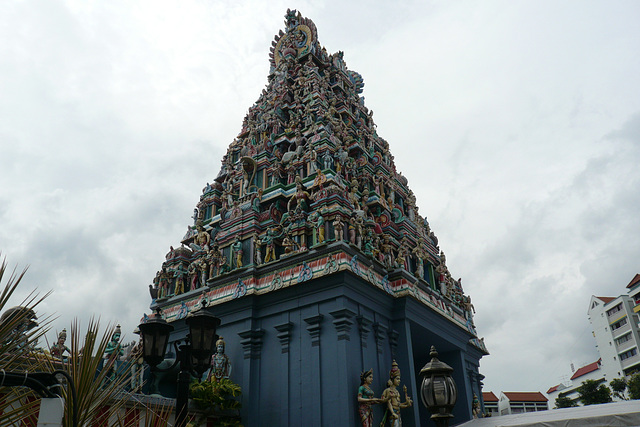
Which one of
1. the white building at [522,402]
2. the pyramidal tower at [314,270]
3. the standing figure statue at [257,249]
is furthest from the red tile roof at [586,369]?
the standing figure statue at [257,249]

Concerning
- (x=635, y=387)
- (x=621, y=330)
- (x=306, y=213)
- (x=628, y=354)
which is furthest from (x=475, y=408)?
(x=621, y=330)

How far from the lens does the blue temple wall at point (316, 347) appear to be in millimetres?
16344

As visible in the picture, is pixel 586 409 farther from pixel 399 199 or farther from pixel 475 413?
pixel 399 199

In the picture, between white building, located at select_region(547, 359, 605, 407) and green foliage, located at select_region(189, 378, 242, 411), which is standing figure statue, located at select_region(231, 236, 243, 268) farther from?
white building, located at select_region(547, 359, 605, 407)

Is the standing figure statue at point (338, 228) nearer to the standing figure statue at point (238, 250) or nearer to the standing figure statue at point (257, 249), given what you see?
the standing figure statue at point (257, 249)

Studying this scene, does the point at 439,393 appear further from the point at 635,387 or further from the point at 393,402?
the point at 635,387

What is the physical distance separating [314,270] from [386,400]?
479cm

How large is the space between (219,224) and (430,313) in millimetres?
10266

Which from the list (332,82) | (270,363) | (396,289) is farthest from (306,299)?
(332,82)

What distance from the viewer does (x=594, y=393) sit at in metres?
45.0

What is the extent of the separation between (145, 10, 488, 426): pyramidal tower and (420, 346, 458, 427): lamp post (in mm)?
7191

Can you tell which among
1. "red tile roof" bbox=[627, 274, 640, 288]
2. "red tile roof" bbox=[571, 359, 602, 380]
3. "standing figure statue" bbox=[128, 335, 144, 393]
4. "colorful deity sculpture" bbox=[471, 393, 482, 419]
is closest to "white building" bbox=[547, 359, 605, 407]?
"red tile roof" bbox=[571, 359, 602, 380]

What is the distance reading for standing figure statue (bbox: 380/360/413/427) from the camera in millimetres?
16516

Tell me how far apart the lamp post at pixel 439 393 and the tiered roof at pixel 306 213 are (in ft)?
28.0
